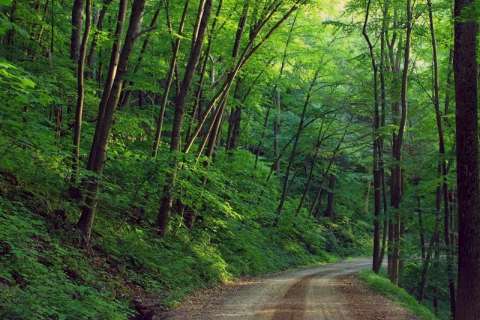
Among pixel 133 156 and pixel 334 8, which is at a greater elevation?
pixel 334 8

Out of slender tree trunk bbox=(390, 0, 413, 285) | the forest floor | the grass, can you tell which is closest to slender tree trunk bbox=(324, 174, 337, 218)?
slender tree trunk bbox=(390, 0, 413, 285)

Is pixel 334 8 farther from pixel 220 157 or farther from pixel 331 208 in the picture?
pixel 331 208

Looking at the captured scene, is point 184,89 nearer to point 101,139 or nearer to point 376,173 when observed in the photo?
point 101,139

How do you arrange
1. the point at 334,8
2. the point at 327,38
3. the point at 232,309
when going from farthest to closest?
the point at 327,38, the point at 334,8, the point at 232,309

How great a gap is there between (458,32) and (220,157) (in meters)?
16.1

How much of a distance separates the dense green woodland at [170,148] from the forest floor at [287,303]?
77 cm

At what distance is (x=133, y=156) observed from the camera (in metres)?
13.7

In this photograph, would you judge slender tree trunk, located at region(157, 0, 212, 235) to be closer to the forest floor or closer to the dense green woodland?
the dense green woodland

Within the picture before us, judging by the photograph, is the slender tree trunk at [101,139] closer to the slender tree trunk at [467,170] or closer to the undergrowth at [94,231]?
the undergrowth at [94,231]

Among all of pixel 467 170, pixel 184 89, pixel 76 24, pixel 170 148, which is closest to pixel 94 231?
pixel 170 148

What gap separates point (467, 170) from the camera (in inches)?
348

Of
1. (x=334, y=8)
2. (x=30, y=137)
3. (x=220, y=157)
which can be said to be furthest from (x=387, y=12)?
(x=30, y=137)

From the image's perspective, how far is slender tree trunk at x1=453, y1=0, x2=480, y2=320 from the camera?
8.65 metres

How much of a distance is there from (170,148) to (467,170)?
9567 mm
